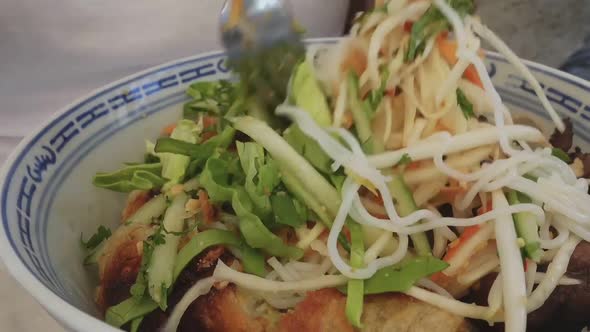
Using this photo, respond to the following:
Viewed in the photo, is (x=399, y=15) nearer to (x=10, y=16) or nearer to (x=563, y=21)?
(x=10, y=16)

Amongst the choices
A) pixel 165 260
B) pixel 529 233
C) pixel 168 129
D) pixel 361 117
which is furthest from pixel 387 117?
pixel 168 129

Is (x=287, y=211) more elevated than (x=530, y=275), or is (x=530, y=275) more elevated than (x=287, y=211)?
(x=287, y=211)

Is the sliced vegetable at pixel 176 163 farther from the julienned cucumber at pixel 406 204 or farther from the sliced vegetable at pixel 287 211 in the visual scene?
the julienned cucumber at pixel 406 204

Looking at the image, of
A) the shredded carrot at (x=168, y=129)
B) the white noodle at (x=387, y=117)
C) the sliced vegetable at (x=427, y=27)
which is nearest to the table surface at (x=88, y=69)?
the shredded carrot at (x=168, y=129)

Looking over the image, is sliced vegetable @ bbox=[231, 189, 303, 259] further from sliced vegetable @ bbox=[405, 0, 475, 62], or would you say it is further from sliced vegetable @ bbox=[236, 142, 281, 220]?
sliced vegetable @ bbox=[405, 0, 475, 62]

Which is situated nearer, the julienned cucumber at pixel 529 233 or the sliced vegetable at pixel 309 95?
the julienned cucumber at pixel 529 233

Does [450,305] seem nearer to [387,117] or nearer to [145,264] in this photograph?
[387,117]
